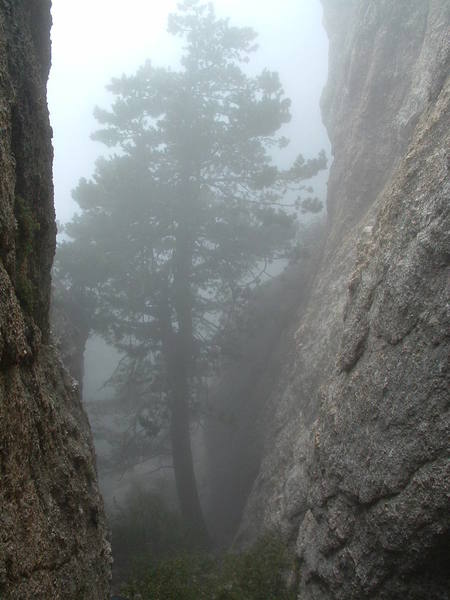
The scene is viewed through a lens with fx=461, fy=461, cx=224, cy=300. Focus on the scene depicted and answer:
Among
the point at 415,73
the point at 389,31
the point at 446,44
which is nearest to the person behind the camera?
the point at 446,44

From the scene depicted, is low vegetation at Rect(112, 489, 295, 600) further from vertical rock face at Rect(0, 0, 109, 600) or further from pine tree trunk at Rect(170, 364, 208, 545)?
pine tree trunk at Rect(170, 364, 208, 545)

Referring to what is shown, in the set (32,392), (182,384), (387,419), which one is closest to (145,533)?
(182,384)

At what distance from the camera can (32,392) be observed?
4.02 m

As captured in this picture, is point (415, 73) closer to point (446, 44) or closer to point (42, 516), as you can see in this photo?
point (446, 44)

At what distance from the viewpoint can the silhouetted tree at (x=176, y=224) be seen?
46.4 feet

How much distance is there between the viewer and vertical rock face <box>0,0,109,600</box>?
10.1ft

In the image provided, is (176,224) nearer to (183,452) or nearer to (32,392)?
(183,452)

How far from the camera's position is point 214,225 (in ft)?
48.0

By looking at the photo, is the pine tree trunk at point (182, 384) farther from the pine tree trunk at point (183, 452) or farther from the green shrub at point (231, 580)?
the green shrub at point (231, 580)

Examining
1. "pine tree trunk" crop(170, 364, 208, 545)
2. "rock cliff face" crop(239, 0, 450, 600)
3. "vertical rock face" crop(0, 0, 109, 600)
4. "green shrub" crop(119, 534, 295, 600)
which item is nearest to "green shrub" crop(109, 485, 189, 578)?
"pine tree trunk" crop(170, 364, 208, 545)

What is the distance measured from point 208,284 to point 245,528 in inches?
284

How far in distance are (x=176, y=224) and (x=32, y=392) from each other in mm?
12496

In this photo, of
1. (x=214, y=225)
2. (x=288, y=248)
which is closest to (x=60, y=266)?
(x=214, y=225)

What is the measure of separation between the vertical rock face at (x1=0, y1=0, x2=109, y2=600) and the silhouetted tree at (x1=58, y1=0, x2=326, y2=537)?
7859 millimetres
